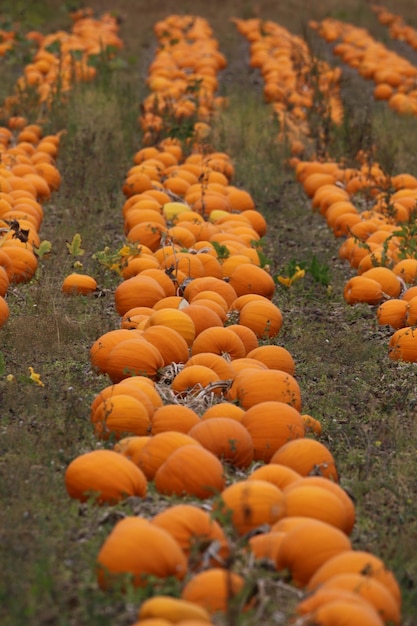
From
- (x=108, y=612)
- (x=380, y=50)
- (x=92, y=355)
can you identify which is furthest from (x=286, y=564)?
(x=380, y=50)

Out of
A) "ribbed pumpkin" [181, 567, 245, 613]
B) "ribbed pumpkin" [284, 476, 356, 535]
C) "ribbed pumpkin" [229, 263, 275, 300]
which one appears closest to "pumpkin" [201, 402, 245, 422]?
"ribbed pumpkin" [284, 476, 356, 535]

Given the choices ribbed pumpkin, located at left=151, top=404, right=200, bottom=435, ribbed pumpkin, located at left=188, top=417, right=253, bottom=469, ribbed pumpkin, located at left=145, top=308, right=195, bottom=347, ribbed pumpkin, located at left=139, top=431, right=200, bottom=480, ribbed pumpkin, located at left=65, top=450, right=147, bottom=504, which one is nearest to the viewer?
ribbed pumpkin, located at left=65, top=450, right=147, bottom=504

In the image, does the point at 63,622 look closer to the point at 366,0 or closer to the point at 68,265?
the point at 68,265

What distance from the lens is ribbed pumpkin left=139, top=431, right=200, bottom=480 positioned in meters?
4.64

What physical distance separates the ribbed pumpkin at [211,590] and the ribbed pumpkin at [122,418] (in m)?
1.51

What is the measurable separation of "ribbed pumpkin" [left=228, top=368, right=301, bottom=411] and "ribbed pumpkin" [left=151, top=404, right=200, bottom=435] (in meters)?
0.50

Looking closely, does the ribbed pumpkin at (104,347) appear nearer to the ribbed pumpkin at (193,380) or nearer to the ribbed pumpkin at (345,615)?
the ribbed pumpkin at (193,380)

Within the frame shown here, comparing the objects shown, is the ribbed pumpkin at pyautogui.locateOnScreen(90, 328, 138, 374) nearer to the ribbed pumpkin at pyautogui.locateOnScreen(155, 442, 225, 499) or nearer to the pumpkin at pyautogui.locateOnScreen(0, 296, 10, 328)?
the pumpkin at pyautogui.locateOnScreen(0, 296, 10, 328)

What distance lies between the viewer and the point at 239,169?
37.9 ft

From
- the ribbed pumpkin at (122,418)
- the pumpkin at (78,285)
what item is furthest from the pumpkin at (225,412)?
the pumpkin at (78,285)

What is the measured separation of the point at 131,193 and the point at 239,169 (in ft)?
6.29

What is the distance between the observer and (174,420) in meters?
5.01

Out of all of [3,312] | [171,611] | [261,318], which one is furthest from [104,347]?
[171,611]

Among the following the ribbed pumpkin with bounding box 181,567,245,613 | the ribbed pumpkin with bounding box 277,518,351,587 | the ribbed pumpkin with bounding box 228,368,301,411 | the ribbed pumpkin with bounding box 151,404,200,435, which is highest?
the ribbed pumpkin with bounding box 181,567,245,613
